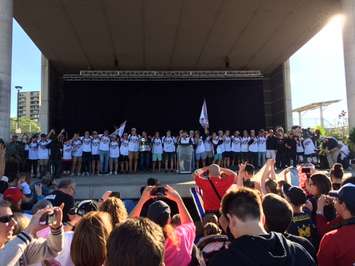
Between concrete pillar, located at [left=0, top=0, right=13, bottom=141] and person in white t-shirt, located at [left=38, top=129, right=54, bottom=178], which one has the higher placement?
concrete pillar, located at [left=0, top=0, right=13, bottom=141]

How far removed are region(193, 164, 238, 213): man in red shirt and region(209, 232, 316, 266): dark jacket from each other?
3.36 metres

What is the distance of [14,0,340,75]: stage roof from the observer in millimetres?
15234

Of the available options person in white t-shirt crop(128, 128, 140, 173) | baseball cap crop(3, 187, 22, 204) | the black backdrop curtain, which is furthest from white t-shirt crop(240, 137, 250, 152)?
baseball cap crop(3, 187, 22, 204)

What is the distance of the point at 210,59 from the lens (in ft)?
71.3

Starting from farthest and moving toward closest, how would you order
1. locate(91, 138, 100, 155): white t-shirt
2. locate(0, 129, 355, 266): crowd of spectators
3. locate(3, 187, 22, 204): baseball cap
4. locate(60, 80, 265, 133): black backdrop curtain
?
locate(60, 80, 265, 133): black backdrop curtain < locate(91, 138, 100, 155): white t-shirt < locate(3, 187, 22, 204): baseball cap < locate(0, 129, 355, 266): crowd of spectators

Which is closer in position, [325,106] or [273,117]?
[273,117]

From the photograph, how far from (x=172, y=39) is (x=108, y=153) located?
7015 mm

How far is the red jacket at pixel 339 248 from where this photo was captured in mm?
2535

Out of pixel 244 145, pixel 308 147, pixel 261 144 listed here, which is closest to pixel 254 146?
pixel 261 144

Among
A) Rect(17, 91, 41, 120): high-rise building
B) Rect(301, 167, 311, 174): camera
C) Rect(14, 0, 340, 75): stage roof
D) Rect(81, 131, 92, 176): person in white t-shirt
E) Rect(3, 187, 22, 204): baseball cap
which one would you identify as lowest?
Rect(3, 187, 22, 204): baseball cap

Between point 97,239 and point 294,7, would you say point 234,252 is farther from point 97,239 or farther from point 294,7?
point 294,7

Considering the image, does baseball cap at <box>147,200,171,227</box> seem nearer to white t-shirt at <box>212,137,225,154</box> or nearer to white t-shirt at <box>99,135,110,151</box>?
white t-shirt at <box>99,135,110,151</box>

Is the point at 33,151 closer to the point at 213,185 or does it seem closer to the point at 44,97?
the point at 44,97

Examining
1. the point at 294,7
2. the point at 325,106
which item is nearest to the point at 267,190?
the point at 294,7
